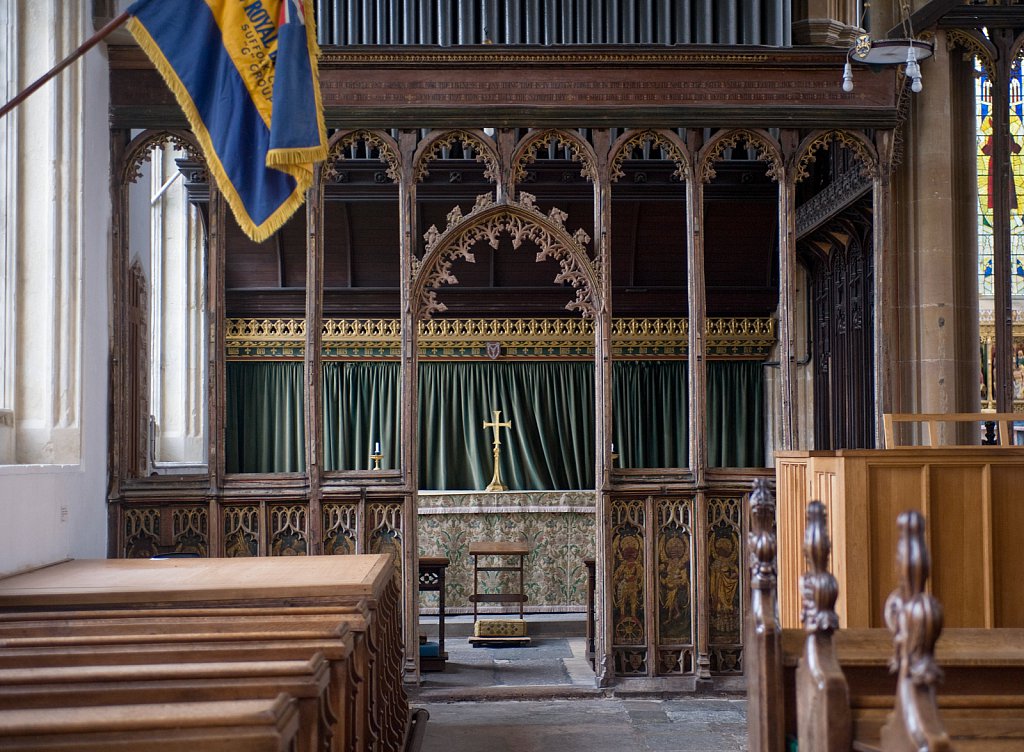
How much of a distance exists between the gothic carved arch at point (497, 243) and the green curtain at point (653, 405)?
136 inches

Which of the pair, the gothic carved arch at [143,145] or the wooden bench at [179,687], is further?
the gothic carved arch at [143,145]

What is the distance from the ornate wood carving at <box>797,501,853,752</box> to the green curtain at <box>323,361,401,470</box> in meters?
7.70

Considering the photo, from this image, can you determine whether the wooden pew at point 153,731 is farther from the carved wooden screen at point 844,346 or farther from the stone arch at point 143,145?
the carved wooden screen at point 844,346

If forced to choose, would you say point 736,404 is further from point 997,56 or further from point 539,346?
point 997,56

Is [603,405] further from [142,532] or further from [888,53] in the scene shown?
[142,532]

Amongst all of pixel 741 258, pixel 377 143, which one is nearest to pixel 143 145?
pixel 377 143

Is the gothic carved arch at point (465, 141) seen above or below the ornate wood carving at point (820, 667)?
above

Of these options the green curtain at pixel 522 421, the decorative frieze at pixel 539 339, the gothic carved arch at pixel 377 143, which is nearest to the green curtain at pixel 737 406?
the green curtain at pixel 522 421

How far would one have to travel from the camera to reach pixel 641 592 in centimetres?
666

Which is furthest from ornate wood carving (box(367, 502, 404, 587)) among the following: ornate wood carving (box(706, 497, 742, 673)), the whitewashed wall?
ornate wood carving (box(706, 497, 742, 673))

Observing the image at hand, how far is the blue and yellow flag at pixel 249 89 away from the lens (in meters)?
4.86

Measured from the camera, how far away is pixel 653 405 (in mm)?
10117

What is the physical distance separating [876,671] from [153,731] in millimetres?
1790

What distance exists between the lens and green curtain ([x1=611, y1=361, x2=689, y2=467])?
10.1 meters
